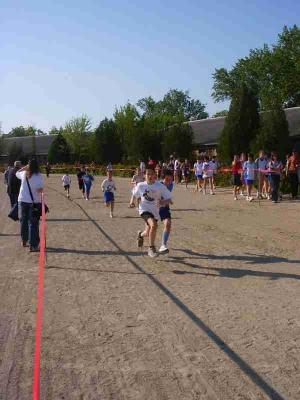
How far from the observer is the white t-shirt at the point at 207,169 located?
23703 mm

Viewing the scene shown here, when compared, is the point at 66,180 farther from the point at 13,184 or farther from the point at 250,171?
the point at 13,184

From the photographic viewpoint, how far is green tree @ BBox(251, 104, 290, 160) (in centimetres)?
3148

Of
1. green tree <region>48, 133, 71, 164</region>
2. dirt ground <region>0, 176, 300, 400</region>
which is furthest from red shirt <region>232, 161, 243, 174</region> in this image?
green tree <region>48, 133, 71, 164</region>

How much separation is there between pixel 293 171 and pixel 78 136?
199 feet

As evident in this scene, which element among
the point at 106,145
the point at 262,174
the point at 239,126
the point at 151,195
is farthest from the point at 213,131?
the point at 151,195

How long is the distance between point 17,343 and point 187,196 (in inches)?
733

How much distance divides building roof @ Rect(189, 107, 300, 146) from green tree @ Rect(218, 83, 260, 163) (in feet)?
23.4

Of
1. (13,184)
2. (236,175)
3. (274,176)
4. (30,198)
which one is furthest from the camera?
(236,175)

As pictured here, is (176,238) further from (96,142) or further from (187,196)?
(96,142)

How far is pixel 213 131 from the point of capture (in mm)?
A: 56750

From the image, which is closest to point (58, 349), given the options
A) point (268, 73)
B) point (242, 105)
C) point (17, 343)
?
point (17, 343)

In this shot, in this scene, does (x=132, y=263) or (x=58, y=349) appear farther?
(x=132, y=263)

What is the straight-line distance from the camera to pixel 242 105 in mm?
37625

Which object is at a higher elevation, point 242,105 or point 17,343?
point 242,105
